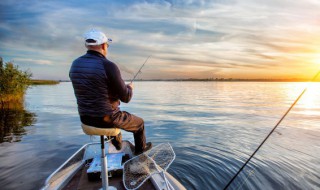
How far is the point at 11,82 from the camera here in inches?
1147

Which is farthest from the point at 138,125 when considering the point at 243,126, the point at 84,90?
the point at 243,126

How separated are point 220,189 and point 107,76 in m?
5.73

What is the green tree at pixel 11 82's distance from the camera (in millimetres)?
28734

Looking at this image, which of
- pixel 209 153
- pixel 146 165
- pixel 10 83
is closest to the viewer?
pixel 146 165

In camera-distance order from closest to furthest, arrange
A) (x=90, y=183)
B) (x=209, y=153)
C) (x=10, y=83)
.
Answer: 1. (x=90, y=183)
2. (x=209, y=153)
3. (x=10, y=83)

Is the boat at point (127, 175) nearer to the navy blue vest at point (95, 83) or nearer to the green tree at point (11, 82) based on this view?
the navy blue vest at point (95, 83)

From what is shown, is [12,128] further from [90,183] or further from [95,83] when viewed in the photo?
[95,83]

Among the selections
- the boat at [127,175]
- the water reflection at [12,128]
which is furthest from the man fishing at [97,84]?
the water reflection at [12,128]

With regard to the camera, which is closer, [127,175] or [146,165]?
[127,175]

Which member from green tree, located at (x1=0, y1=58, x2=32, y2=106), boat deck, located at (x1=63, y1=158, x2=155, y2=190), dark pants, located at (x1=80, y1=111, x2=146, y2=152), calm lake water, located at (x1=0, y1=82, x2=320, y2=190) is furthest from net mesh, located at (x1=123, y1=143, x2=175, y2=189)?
green tree, located at (x1=0, y1=58, x2=32, y2=106)

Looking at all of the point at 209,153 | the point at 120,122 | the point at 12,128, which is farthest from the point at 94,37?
the point at 12,128

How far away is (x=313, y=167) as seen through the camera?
9.00 metres

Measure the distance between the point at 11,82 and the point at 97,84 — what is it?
31166 millimetres

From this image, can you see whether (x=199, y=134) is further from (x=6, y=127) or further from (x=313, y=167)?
(x=6, y=127)
